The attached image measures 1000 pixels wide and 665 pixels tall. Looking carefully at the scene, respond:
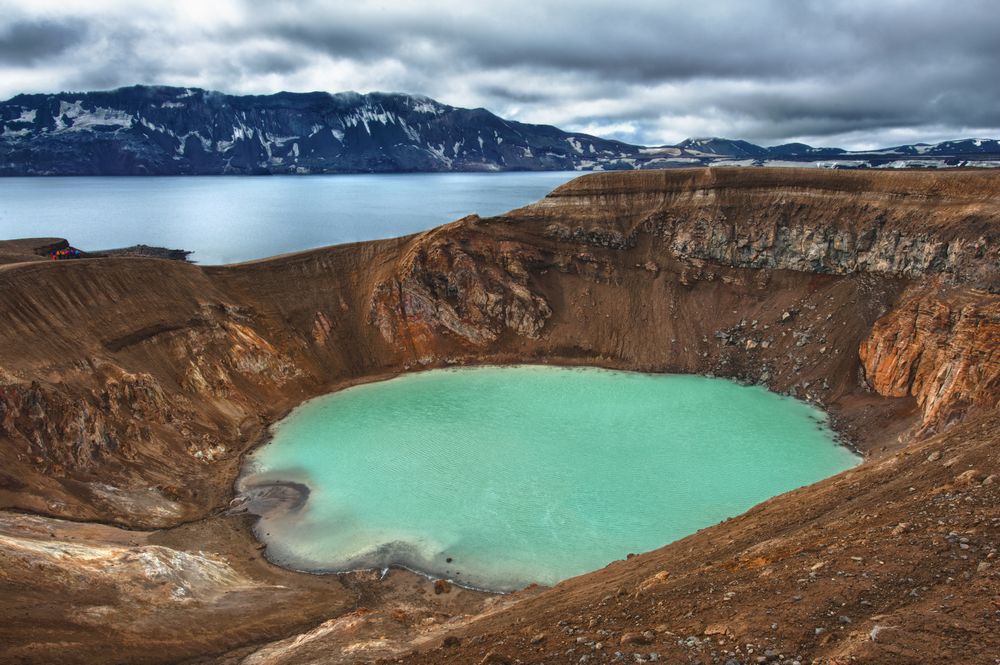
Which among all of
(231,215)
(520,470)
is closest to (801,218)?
(520,470)

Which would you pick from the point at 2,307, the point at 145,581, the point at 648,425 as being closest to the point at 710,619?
the point at 145,581

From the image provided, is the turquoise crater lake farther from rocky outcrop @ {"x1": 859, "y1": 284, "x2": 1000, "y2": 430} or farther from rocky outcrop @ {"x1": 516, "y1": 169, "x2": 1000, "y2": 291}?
rocky outcrop @ {"x1": 516, "y1": 169, "x2": 1000, "y2": 291}

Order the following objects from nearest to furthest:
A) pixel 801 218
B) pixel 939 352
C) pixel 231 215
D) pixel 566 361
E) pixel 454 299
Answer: pixel 939 352
pixel 566 361
pixel 801 218
pixel 454 299
pixel 231 215

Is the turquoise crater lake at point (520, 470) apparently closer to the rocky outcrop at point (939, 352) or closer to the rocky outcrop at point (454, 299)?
the rocky outcrop at point (939, 352)

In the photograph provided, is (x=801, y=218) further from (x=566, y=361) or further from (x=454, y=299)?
(x=454, y=299)

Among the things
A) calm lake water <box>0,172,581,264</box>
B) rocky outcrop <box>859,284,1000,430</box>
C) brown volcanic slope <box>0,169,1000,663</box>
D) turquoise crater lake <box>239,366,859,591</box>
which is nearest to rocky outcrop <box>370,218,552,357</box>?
brown volcanic slope <box>0,169,1000,663</box>

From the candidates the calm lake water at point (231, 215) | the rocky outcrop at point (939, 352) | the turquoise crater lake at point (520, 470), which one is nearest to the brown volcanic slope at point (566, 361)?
the rocky outcrop at point (939, 352)

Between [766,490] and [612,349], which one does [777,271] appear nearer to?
[612,349]
